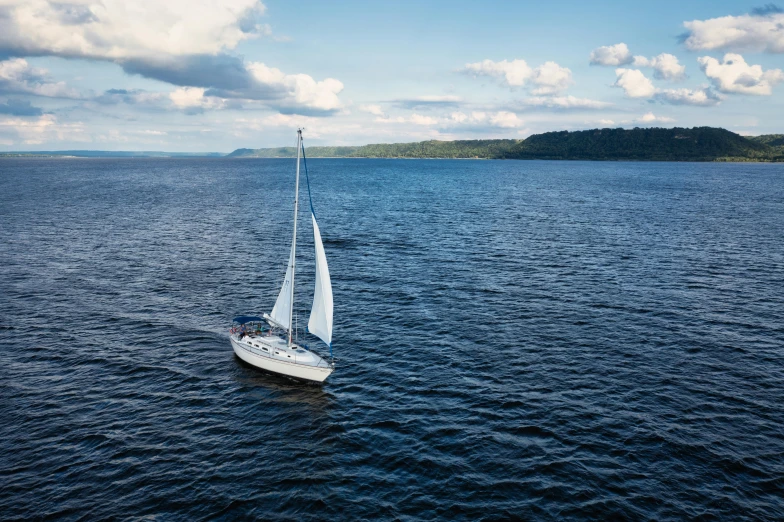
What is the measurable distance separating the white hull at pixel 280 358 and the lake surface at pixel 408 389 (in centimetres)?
141

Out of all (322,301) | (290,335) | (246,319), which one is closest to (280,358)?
(290,335)

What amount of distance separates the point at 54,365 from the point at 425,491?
36.6 m

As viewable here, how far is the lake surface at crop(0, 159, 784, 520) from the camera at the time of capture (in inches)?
1170

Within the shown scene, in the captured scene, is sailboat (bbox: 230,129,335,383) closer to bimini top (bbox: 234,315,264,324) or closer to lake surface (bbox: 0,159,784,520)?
bimini top (bbox: 234,315,264,324)

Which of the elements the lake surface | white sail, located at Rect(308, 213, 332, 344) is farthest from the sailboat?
the lake surface

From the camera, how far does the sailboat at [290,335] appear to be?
139 ft

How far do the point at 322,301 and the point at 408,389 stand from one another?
10.8 m

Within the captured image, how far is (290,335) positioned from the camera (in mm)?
45250

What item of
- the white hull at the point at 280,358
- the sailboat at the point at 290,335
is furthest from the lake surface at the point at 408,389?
the sailboat at the point at 290,335

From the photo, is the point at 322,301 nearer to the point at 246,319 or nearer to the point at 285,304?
the point at 285,304

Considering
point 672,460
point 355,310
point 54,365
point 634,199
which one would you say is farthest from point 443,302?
point 634,199

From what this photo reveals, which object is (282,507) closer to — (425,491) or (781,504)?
(425,491)

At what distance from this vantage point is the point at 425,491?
29.9 metres

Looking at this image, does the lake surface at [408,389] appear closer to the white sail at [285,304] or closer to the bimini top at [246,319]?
the bimini top at [246,319]
